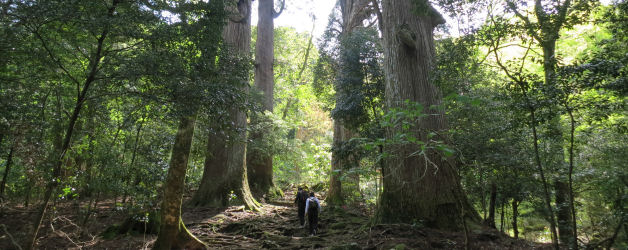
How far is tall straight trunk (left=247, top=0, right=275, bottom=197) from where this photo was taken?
1422 cm

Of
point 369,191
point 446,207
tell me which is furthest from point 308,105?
point 446,207

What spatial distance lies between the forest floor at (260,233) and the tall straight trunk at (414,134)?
45 centimetres

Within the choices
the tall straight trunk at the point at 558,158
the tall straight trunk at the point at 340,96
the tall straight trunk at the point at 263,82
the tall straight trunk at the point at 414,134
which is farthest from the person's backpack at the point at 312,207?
the tall straight trunk at the point at 263,82

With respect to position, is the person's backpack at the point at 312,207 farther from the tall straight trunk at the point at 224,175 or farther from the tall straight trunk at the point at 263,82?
the tall straight trunk at the point at 263,82

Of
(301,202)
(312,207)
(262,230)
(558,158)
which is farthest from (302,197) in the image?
(558,158)

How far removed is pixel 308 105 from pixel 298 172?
4.97 m

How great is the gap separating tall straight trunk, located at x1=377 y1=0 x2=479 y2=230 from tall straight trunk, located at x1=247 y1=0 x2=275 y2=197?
676cm

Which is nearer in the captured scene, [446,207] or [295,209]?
[446,207]

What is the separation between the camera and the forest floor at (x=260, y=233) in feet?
19.5

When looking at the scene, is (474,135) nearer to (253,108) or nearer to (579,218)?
(253,108)

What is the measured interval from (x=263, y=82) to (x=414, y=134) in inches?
384

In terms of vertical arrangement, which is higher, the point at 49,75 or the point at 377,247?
the point at 49,75

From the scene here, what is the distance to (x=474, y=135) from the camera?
27.6 ft

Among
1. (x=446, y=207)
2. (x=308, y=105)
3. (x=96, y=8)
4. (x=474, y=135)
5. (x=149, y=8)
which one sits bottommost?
(x=446, y=207)
